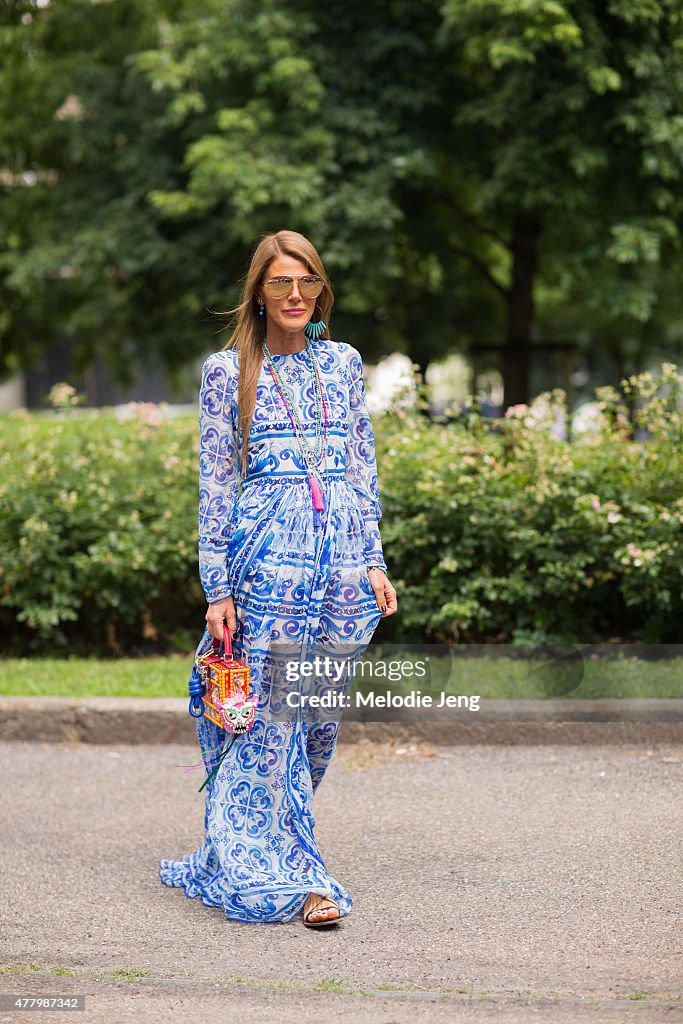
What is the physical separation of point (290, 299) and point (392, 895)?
2022 mm

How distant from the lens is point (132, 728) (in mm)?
6727

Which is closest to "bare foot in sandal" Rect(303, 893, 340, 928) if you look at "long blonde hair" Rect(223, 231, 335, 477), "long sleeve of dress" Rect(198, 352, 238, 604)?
"long sleeve of dress" Rect(198, 352, 238, 604)

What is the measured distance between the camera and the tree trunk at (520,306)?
18156 mm

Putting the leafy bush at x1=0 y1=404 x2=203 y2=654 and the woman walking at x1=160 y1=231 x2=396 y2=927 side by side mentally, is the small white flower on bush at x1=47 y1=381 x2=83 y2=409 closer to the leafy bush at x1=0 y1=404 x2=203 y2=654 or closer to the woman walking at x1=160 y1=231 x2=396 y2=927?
the leafy bush at x1=0 y1=404 x2=203 y2=654

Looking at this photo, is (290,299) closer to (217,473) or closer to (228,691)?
(217,473)

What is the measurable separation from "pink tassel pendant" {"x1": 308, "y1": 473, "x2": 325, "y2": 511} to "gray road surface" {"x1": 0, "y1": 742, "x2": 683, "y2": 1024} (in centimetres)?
133

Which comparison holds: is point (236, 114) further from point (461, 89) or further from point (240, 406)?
point (240, 406)

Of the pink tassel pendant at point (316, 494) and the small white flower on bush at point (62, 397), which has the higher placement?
the small white flower on bush at point (62, 397)

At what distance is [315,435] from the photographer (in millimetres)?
4387

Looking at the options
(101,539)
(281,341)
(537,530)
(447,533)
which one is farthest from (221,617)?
(101,539)

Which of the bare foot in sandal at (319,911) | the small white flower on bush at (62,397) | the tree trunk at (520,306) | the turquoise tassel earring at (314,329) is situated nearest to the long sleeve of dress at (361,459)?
the turquoise tassel earring at (314,329)

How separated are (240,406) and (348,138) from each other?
472 inches

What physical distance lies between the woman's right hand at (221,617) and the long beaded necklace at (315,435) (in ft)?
1.29

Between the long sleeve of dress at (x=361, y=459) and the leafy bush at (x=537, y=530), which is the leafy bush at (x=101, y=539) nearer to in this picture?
the leafy bush at (x=537, y=530)
